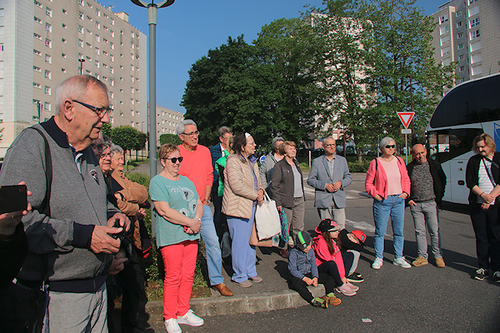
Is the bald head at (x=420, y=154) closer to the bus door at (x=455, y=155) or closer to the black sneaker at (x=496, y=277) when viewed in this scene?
the black sneaker at (x=496, y=277)

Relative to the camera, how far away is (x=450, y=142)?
10.7 m

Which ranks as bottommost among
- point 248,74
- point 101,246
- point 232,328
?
point 232,328

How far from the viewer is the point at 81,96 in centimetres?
180

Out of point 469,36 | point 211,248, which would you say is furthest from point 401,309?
point 469,36

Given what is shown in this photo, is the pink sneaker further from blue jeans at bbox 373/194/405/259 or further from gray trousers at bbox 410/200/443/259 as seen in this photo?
gray trousers at bbox 410/200/443/259

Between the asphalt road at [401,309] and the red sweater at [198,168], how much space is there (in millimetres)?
1692

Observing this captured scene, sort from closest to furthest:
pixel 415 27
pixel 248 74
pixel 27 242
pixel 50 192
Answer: pixel 27 242
pixel 50 192
pixel 415 27
pixel 248 74

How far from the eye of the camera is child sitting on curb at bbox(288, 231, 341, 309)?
13.7ft

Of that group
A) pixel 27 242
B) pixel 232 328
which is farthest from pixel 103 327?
pixel 232 328

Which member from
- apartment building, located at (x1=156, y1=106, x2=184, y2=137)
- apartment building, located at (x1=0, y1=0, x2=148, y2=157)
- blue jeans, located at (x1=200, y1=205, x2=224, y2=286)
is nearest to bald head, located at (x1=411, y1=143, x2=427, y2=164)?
blue jeans, located at (x1=200, y1=205, x2=224, y2=286)

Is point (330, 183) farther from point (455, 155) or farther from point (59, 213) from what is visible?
point (455, 155)

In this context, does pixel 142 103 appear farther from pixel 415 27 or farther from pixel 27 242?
pixel 27 242

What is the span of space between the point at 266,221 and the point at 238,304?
1201mm

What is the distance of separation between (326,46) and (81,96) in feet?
113
